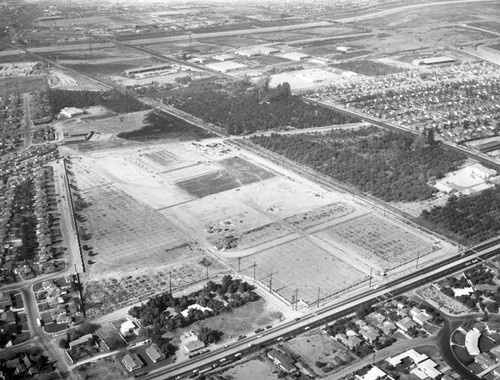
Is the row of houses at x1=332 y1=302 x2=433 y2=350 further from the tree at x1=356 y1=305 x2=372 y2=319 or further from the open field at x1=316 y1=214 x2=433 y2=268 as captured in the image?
the open field at x1=316 y1=214 x2=433 y2=268

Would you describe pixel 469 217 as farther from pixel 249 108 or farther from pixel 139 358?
pixel 249 108

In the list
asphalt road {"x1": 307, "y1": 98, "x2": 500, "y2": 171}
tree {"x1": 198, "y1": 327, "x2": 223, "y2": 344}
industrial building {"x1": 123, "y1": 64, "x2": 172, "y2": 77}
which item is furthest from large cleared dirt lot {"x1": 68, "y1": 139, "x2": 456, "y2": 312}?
industrial building {"x1": 123, "y1": 64, "x2": 172, "y2": 77}

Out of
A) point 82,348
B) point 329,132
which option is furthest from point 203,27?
point 82,348

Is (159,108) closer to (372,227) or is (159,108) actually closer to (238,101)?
(238,101)

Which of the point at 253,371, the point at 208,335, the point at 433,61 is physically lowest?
the point at 253,371

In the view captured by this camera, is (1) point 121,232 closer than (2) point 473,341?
No

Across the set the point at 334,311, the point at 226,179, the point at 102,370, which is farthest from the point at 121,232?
the point at 334,311
